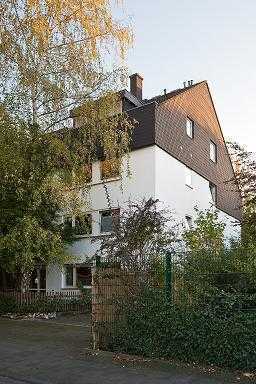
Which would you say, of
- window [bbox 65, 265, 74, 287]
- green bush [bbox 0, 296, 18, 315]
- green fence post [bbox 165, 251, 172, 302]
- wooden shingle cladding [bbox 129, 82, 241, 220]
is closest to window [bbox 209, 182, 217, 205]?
wooden shingle cladding [bbox 129, 82, 241, 220]

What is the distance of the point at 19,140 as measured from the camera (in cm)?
1600

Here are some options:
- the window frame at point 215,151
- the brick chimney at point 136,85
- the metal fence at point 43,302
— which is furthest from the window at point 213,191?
the metal fence at point 43,302

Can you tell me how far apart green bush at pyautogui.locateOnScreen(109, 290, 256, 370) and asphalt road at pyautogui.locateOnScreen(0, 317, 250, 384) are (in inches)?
15.1

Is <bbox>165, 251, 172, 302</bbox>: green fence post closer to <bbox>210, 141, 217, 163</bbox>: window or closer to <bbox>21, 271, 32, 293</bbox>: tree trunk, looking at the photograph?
<bbox>21, 271, 32, 293</bbox>: tree trunk

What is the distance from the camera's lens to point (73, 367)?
944 cm

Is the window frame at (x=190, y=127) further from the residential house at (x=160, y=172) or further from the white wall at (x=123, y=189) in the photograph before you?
the white wall at (x=123, y=189)

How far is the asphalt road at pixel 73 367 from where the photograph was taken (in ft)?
28.0

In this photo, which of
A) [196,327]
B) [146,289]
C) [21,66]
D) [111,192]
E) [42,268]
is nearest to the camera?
[196,327]

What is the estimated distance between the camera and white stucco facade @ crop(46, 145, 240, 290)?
22359 millimetres

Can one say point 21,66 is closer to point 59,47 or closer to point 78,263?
point 59,47

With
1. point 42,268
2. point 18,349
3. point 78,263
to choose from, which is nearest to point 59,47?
point 18,349

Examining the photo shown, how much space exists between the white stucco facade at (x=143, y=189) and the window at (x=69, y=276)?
0.79ft

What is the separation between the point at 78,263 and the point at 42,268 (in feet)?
7.87

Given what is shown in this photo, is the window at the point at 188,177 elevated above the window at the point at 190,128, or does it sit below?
below
